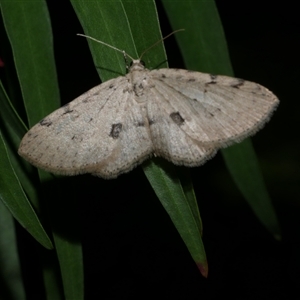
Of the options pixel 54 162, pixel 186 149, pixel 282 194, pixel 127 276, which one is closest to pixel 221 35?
pixel 186 149

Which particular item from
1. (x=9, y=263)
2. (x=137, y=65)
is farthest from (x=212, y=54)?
(x=9, y=263)

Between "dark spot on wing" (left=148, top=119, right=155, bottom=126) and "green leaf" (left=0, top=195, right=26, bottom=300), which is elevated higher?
"dark spot on wing" (left=148, top=119, right=155, bottom=126)

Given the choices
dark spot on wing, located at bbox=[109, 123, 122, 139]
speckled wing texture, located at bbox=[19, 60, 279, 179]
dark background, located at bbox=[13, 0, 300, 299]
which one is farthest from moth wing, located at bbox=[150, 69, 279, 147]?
dark background, located at bbox=[13, 0, 300, 299]

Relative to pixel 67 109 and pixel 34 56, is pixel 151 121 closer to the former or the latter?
pixel 67 109

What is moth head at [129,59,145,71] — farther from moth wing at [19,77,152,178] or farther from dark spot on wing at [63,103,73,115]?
dark spot on wing at [63,103,73,115]

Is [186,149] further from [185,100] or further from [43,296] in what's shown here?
[43,296]

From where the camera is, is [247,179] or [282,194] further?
[282,194]

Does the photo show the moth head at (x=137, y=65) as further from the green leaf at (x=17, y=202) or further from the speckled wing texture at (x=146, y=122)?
the green leaf at (x=17, y=202)

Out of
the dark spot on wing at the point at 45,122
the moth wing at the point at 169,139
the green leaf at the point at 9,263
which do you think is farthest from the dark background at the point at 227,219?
the dark spot on wing at the point at 45,122
